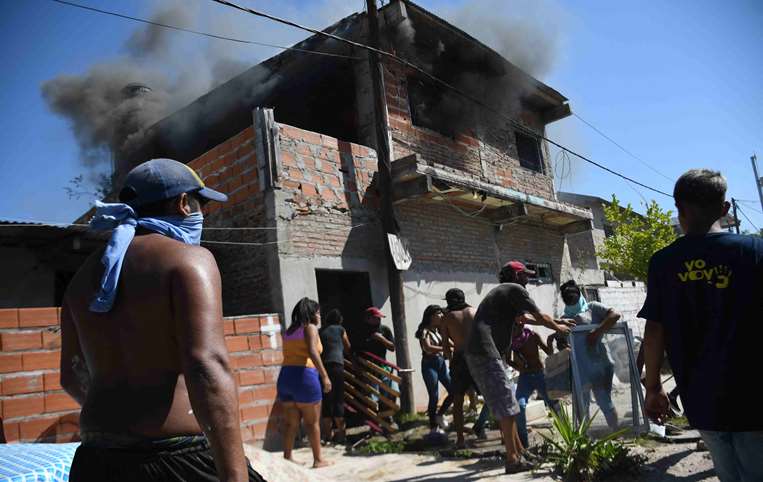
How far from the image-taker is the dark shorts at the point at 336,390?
6699 mm

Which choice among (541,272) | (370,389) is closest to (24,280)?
(370,389)

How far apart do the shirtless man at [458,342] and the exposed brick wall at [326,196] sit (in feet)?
8.22

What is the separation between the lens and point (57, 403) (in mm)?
5184

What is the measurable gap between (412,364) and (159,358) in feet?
25.1

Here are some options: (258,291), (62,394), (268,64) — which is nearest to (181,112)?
(268,64)

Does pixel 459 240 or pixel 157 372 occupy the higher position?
pixel 459 240

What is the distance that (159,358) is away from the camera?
150 cm

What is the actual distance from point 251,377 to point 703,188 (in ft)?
18.3

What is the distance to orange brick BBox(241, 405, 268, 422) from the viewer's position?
652cm

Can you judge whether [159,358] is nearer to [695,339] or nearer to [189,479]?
[189,479]

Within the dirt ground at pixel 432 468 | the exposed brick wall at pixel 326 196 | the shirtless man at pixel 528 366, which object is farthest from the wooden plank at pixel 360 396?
the shirtless man at pixel 528 366

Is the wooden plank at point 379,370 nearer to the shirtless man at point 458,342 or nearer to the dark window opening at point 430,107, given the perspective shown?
the shirtless man at point 458,342

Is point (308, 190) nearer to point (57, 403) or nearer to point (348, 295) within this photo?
point (348, 295)

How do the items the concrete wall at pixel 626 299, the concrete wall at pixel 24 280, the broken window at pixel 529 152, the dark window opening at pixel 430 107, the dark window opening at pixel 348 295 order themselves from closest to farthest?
1. the concrete wall at pixel 24 280
2. the dark window opening at pixel 348 295
3. the dark window opening at pixel 430 107
4. the broken window at pixel 529 152
5. the concrete wall at pixel 626 299
